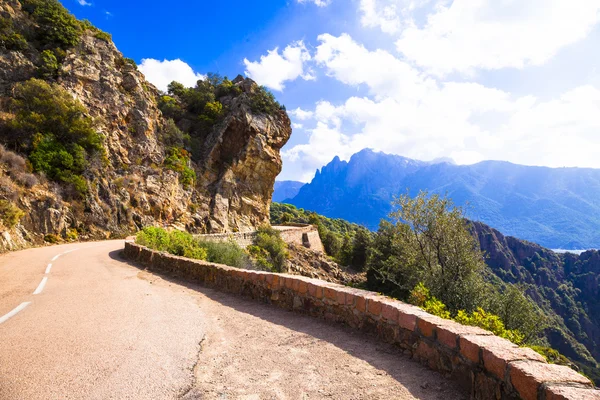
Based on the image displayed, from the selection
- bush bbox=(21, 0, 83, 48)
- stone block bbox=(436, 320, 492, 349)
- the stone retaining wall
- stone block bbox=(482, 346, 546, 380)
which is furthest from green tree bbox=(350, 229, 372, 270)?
bush bbox=(21, 0, 83, 48)

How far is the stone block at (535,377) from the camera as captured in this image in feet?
8.19

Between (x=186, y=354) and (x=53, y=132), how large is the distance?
27578mm

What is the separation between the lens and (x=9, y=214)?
619 inches

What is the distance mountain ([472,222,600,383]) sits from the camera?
177 ft

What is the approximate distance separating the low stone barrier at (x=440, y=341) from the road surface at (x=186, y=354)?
20cm

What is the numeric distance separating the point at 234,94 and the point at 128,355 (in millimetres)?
45421

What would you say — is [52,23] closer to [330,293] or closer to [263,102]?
[263,102]

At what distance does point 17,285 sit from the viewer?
8398 mm

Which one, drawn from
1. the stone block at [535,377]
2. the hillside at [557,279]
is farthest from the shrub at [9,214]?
Answer: the hillside at [557,279]

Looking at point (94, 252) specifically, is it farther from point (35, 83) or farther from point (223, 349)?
point (35, 83)

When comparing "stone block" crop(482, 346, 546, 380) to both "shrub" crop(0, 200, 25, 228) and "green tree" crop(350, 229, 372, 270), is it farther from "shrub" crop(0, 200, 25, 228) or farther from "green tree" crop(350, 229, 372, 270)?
"green tree" crop(350, 229, 372, 270)

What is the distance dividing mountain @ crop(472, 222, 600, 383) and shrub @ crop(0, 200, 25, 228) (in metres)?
61.0

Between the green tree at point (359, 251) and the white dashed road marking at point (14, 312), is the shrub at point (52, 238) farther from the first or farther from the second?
the green tree at point (359, 251)

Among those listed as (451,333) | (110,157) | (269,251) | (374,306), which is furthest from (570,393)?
(110,157)
